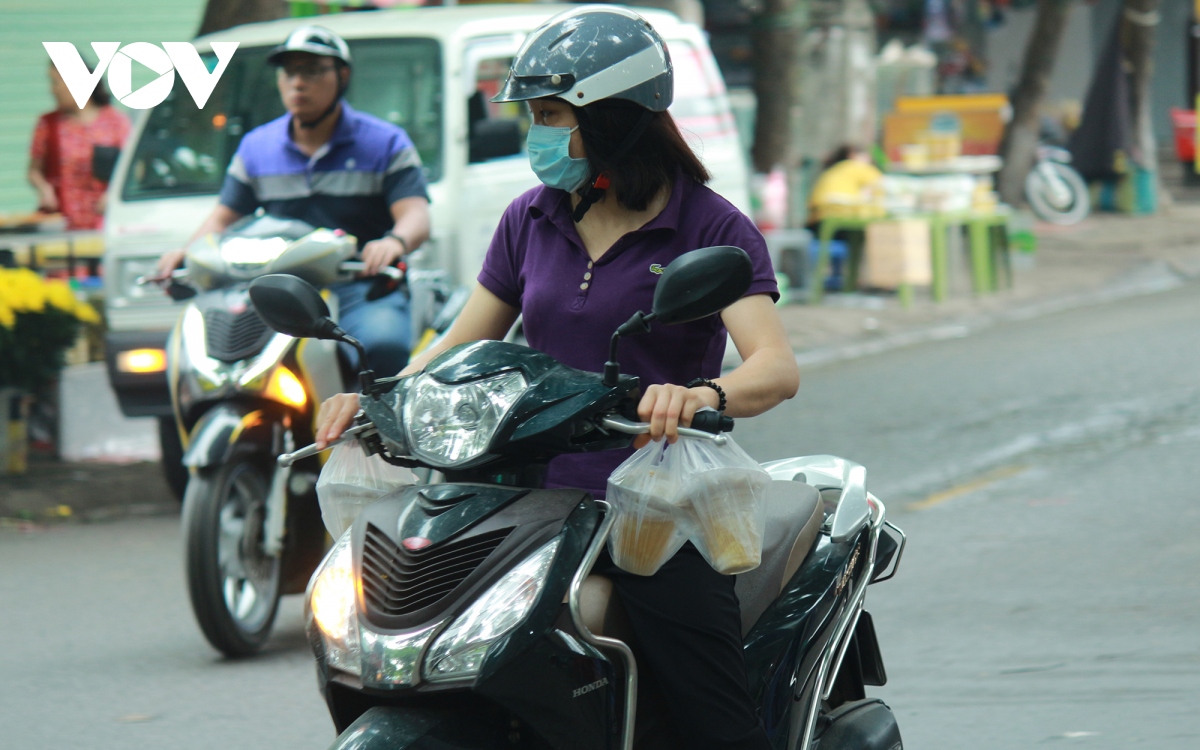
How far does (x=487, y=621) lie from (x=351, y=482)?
0.56 meters

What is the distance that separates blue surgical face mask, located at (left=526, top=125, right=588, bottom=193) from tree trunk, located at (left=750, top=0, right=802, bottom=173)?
40.1ft

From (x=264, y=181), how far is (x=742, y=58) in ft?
74.9

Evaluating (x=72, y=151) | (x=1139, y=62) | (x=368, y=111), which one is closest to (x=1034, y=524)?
(x=368, y=111)

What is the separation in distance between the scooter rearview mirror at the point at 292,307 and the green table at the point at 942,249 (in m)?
12.0

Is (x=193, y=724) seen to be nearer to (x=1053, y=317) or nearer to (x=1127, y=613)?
(x=1127, y=613)

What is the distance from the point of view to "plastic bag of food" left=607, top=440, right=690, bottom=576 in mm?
2748

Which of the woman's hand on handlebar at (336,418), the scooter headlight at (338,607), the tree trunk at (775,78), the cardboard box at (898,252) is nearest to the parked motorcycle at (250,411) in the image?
the woman's hand on handlebar at (336,418)

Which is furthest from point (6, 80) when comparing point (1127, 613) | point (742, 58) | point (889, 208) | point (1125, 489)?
point (742, 58)

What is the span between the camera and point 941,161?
1656cm

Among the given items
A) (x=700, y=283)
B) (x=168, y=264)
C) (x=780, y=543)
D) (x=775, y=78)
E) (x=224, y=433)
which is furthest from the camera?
(x=775, y=78)

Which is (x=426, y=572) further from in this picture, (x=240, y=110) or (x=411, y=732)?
(x=240, y=110)

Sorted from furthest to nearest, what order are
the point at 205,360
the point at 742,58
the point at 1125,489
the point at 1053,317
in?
1. the point at 742,58
2. the point at 1053,317
3. the point at 1125,489
4. the point at 205,360

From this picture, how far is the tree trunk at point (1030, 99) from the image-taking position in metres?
20.3

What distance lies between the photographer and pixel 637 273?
307cm
